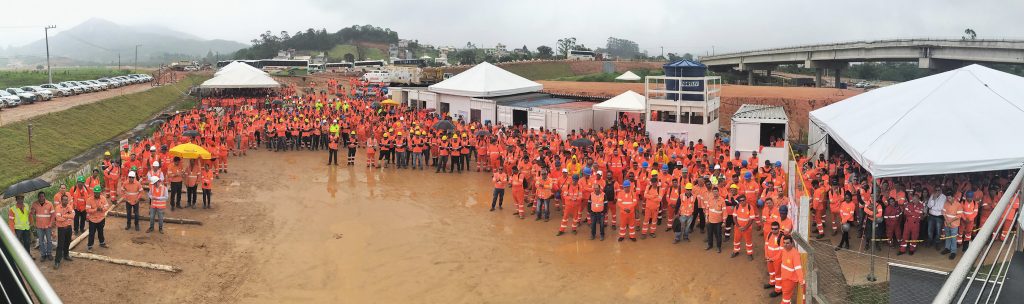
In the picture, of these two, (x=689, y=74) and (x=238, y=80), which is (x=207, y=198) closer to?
(x=689, y=74)

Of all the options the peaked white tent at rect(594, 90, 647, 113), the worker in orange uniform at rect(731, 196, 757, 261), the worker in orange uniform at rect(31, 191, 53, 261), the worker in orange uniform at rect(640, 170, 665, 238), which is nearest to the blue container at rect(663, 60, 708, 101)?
the peaked white tent at rect(594, 90, 647, 113)

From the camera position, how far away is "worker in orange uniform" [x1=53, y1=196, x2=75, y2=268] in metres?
11.2

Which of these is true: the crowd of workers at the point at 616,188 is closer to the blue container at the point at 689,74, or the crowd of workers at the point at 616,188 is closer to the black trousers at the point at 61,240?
the black trousers at the point at 61,240

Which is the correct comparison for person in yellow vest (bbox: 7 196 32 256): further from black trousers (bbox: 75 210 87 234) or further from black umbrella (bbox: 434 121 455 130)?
black umbrella (bbox: 434 121 455 130)

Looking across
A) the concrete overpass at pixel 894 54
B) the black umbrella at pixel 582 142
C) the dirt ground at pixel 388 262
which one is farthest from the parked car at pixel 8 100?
the concrete overpass at pixel 894 54

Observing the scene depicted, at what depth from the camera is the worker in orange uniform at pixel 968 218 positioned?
1110cm

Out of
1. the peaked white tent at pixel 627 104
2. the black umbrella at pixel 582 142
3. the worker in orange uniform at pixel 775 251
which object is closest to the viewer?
the worker in orange uniform at pixel 775 251

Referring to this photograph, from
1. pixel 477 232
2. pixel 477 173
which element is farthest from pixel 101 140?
pixel 477 232

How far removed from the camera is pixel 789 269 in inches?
361

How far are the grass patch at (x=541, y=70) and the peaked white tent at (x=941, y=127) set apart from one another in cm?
6945

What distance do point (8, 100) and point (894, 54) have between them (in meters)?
53.6

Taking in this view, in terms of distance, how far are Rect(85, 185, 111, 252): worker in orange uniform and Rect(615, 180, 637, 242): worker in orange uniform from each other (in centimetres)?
969

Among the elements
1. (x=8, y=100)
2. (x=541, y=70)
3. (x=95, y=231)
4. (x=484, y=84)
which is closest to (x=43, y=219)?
(x=95, y=231)

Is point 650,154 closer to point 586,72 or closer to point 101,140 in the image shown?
point 101,140
